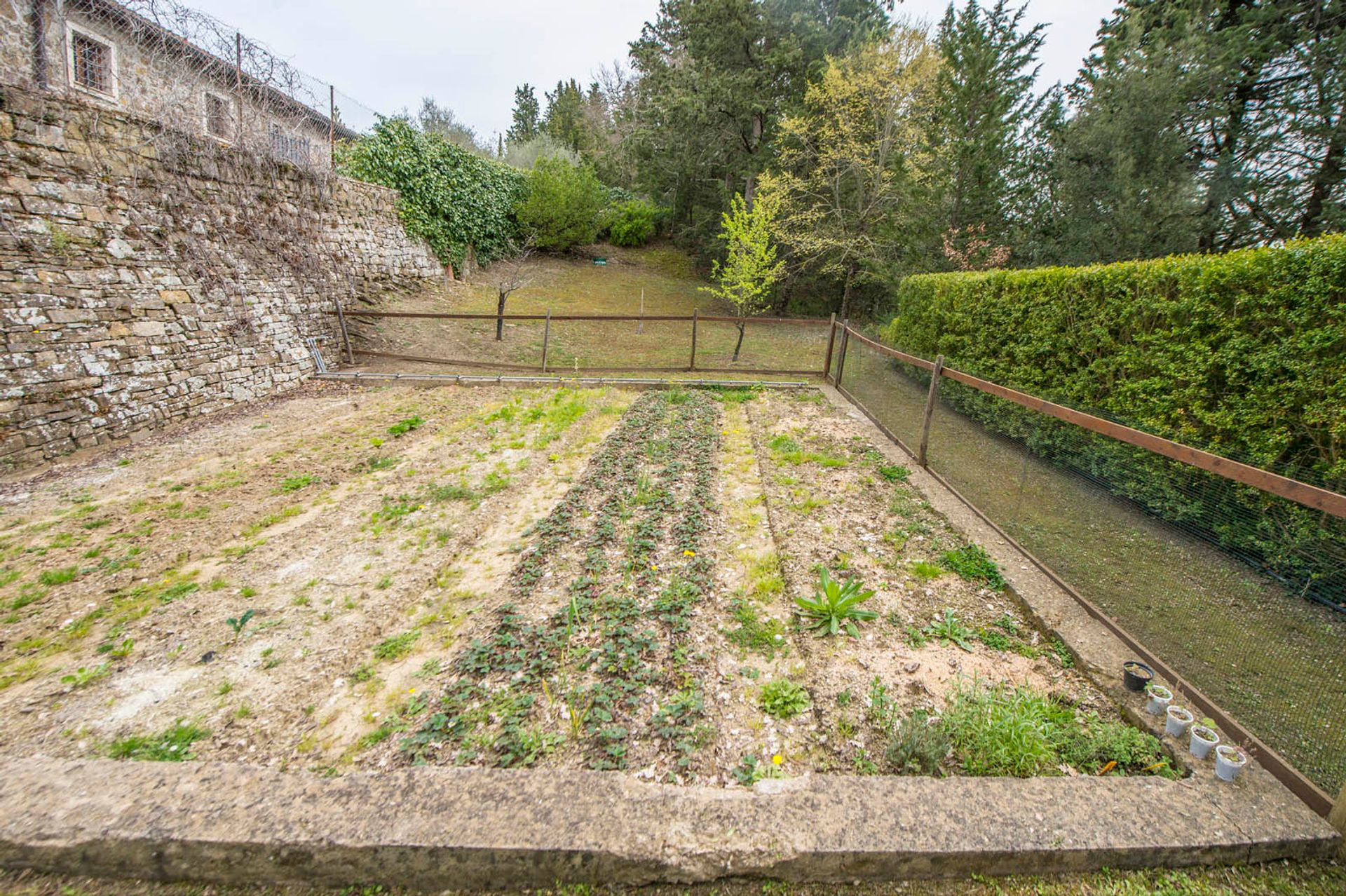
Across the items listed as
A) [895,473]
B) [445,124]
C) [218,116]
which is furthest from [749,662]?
[445,124]

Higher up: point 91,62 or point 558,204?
point 558,204

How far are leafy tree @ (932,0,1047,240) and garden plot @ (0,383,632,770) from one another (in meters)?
10.9

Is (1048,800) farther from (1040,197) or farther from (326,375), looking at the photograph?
(1040,197)

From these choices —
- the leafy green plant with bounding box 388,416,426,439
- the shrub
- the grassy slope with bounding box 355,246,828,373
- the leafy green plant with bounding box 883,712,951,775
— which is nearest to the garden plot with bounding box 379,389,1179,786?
the leafy green plant with bounding box 883,712,951,775

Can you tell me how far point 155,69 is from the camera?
24.1 ft

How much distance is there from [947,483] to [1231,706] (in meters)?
2.63

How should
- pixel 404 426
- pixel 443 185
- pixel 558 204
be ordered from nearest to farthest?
pixel 404 426 → pixel 443 185 → pixel 558 204

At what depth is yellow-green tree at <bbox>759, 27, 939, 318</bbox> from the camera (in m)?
13.8

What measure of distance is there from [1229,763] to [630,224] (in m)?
24.8

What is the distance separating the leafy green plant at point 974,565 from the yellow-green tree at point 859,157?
1148cm

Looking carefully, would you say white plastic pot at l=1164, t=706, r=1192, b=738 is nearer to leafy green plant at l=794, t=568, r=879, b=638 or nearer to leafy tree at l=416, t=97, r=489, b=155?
leafy green plant at l=794, t=568, r=879, b=638

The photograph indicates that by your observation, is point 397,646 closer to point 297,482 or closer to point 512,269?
point 297,482

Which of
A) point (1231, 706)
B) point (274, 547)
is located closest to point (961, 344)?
point (1231, 706)

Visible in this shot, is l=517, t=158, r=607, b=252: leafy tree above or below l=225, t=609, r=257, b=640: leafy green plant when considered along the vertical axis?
above
